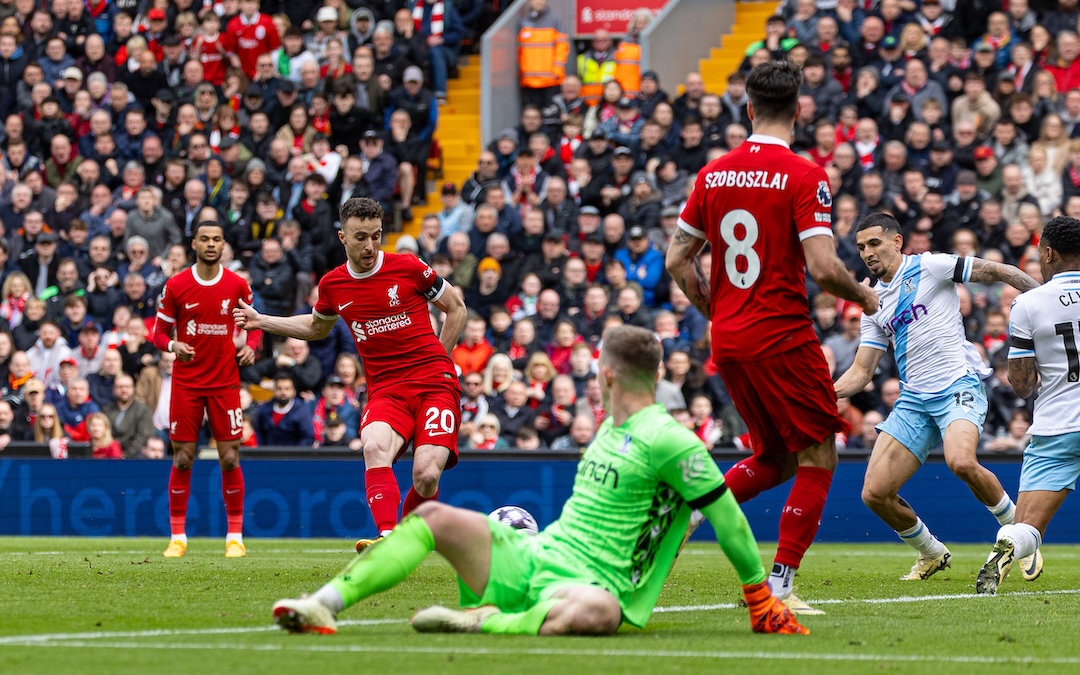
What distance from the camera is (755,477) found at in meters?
8.09

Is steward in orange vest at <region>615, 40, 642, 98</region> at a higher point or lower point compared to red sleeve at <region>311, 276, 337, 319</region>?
higher

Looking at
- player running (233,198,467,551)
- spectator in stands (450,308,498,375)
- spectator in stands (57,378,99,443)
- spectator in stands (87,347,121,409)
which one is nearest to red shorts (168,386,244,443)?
player running (233,198,467,551)

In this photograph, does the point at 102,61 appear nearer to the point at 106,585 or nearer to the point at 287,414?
the point at 287,414

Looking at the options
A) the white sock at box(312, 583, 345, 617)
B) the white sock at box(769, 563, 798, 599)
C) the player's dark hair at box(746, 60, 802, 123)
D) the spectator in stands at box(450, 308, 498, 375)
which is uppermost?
the player's dark hair at box(746, 60, 802, 123)

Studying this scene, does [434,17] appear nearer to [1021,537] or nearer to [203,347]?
[203,347]

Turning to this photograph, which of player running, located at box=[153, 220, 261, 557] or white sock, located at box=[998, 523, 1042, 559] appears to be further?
player running, located at box=[153, 220, 261, 557]

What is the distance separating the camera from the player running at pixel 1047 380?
31.1 feet

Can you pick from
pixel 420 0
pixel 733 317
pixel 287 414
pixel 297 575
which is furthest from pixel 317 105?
pixel 733 317

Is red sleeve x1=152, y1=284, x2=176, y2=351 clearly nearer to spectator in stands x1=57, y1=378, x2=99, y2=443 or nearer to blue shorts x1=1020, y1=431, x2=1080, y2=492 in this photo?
spectator in stands x1=57, y1=378, x2=99, y2=443

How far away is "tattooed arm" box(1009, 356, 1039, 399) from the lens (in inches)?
376

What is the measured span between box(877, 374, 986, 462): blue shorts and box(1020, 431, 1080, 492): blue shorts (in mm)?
1238

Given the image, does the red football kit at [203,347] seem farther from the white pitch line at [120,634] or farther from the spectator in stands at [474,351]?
the white pitch line at [120,634]

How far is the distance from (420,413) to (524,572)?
426cm

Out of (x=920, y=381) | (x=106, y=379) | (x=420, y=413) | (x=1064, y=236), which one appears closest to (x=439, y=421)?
(x=420, y=413)
